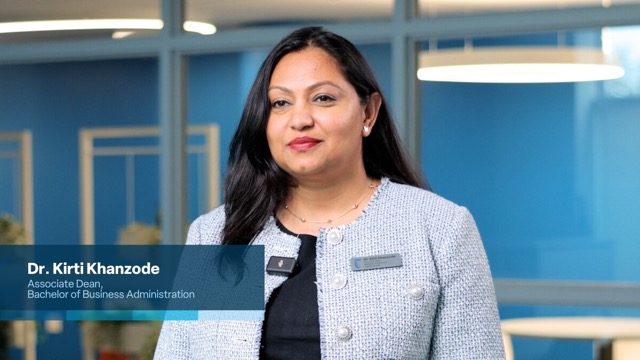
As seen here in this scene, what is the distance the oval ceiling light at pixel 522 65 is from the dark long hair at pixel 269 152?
2.06 metres

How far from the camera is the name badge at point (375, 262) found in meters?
Result: 2.11

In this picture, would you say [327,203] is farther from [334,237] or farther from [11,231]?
[11,231]

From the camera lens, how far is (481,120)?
14.5ft

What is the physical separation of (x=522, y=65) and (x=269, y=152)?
2286 millimetres

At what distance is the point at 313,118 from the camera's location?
2.12 m

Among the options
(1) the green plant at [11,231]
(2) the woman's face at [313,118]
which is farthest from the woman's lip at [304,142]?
(1) the green plant at [11,231]

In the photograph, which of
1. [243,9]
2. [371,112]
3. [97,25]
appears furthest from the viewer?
[97,25]

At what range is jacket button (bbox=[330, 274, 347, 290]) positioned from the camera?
6.90ft

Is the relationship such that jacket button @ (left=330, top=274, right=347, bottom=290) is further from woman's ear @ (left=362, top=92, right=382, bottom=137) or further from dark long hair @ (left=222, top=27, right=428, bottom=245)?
woman's ear @ (left=362, top=92, right=382, bottom=137)

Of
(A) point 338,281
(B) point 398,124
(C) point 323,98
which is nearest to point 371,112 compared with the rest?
(C) point 323,98

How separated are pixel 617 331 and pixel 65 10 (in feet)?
9.33

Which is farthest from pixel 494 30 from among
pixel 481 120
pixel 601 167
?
pixel 601 167

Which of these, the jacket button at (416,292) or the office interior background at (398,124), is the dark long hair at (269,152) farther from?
the office interior background at (398,124)

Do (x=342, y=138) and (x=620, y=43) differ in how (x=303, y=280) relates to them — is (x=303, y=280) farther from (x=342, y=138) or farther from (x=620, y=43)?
(x=620, y=43)
